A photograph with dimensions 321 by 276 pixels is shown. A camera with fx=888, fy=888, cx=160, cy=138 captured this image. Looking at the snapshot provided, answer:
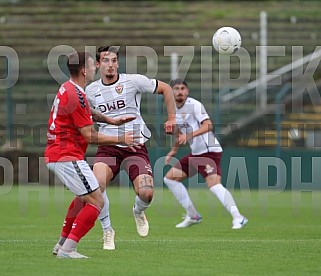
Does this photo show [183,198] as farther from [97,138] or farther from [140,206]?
[97,138]

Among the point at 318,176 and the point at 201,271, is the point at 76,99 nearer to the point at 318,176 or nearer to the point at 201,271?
the point at 201,271

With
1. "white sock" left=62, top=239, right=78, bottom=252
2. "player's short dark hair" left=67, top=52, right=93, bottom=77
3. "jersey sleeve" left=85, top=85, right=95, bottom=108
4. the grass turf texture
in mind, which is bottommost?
the grass turf texture

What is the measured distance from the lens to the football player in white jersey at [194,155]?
1443 cm

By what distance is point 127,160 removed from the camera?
11.3 metres

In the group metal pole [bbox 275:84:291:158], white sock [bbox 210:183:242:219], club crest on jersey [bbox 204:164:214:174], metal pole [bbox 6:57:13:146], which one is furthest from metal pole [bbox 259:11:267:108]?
white sock [bbox 210:183:242:219]

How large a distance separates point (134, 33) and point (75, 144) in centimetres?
2192

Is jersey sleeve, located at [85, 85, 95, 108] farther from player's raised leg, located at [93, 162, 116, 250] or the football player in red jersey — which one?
the football player in red jersey

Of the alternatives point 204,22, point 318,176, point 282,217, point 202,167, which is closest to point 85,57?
point 202,167

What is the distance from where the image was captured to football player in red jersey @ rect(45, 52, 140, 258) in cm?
893

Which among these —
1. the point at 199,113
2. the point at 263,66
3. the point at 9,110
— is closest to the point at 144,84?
the point at 199,113

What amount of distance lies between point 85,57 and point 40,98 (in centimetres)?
1690

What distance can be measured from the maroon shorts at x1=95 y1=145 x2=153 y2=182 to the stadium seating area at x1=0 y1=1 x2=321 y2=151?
12.8 metres

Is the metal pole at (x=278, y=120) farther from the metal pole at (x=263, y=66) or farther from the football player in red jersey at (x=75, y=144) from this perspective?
the football player in red jersey at (x=75, y=144)

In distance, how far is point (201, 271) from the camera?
26.8ft
